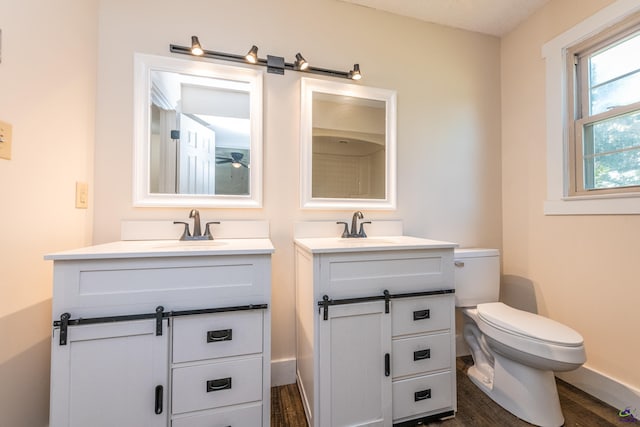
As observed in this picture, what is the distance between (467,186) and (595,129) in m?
0.72

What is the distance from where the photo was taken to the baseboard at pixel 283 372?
1555mm

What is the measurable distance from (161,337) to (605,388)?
222cm

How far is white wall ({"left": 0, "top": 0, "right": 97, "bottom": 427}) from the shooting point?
0.92 m

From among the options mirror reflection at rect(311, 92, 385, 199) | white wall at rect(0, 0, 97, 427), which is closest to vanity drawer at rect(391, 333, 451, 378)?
mirror reflection at rect(311, 92, 385, 199)

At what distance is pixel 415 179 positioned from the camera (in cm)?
184

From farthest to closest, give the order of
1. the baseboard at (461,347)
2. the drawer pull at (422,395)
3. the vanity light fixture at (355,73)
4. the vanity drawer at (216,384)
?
the baseboard at (461,347), the vanity light fixture at (355,73), the drawer pull at (422,395), the vanity drawer at (216,384)

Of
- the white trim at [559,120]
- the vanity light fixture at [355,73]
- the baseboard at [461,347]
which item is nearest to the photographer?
the white trim at [559,120]

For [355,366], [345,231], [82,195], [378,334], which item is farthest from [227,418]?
[82,195]

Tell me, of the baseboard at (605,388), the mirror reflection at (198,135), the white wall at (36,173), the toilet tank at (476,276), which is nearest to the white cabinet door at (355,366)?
the toilet tank at (476,276)

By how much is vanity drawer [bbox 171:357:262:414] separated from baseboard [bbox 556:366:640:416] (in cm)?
181

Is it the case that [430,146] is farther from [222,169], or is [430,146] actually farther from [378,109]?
[222,169]

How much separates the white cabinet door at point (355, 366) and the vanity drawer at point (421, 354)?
6cm

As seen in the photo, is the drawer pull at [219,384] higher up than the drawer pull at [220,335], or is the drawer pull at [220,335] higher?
the drawer pull at [220,335]

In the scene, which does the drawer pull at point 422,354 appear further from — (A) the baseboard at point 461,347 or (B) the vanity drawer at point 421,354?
(A) the baseboard at point 461,347
